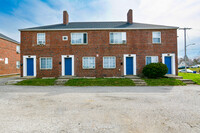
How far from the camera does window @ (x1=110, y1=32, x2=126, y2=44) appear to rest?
1333 cm

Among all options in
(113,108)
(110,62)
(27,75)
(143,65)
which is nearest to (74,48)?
(110,62)

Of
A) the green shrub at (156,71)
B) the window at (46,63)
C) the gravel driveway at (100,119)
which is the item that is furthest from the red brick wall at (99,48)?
the gravel driveway at (100,119)

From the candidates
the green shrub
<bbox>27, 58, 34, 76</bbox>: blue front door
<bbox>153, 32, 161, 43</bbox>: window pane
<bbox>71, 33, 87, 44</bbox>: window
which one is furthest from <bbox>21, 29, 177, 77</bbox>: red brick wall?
the green shrub

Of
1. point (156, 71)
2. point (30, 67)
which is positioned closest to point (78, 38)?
point (30, 67)

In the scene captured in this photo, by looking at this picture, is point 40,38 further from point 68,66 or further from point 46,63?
point 68,66

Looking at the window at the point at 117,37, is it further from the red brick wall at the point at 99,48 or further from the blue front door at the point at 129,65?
the blue front door at the point at 129,65

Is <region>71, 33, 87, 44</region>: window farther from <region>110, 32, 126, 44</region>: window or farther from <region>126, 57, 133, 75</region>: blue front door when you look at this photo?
<region>126, 57, 133, 75</region>: blue front door

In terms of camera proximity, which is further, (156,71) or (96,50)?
(96,50)

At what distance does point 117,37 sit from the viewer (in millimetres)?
13375

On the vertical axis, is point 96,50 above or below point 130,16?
below

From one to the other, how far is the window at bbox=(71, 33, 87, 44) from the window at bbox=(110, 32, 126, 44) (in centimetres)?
364

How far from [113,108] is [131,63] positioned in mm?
9917

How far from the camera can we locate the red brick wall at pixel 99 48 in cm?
Result: 1314

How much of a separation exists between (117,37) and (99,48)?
9.38 feet
